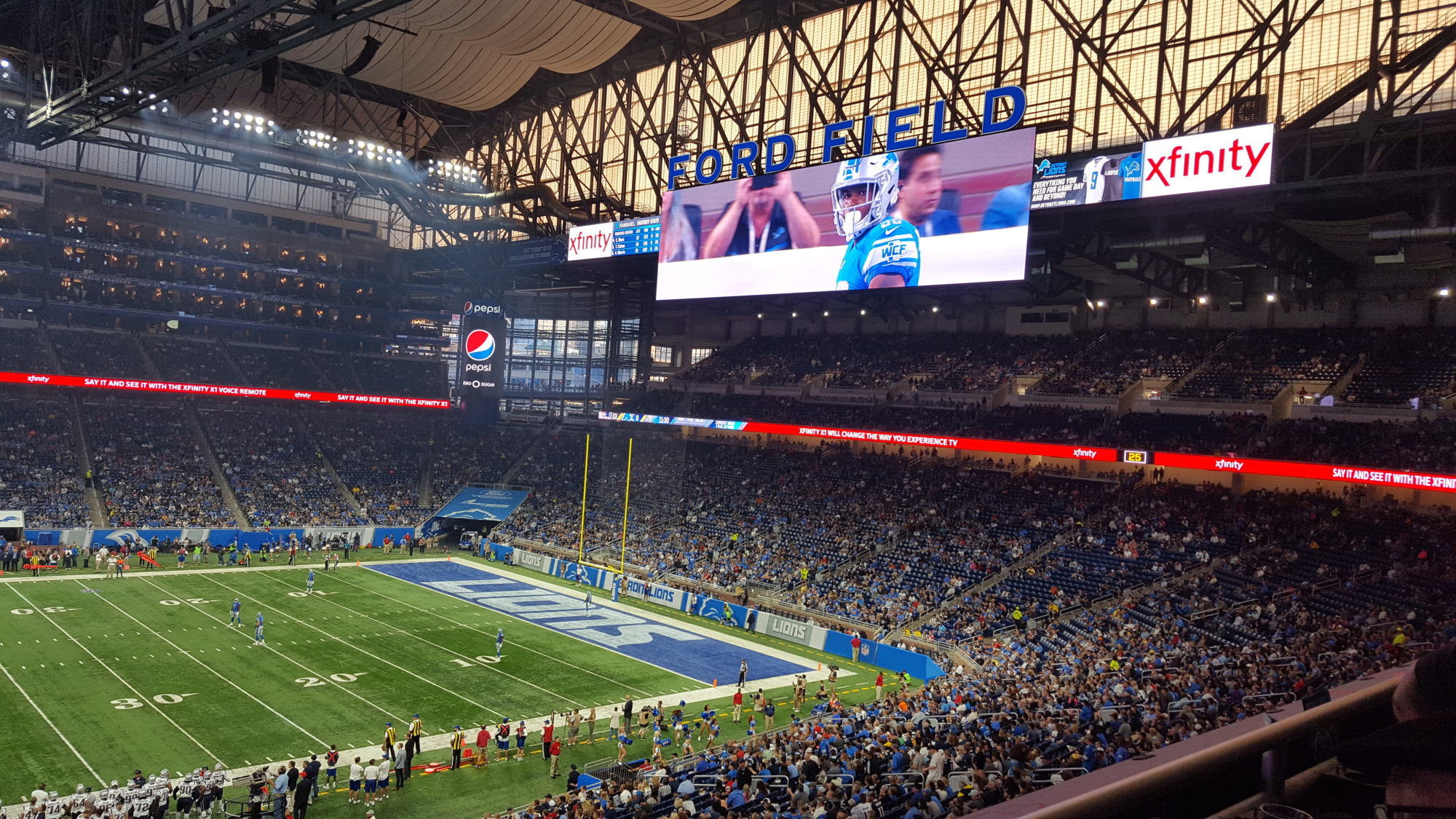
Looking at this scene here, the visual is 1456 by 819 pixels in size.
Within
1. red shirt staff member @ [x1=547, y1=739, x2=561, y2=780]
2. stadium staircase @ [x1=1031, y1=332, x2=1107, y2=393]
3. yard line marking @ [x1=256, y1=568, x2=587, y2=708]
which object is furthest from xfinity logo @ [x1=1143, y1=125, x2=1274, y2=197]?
red shirt staff member @ [x1=547, y1=739, x2=561, y2=780]

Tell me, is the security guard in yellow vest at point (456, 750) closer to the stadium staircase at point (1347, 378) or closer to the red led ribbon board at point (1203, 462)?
the red led ribbon board at point (1203, 462)

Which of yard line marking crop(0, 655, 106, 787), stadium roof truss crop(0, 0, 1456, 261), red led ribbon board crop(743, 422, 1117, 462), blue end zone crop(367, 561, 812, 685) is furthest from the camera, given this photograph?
red led ribbon board crop(743, 422, 1117, 462)

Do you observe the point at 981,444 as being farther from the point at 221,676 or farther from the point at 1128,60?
the point at 221,676

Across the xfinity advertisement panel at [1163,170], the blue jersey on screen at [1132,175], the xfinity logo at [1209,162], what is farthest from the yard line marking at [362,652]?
the xfinity logo at [1209,162]

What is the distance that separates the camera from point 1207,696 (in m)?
18.6

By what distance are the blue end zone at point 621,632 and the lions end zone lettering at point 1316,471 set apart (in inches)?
608

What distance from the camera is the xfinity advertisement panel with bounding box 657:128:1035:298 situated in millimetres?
37656

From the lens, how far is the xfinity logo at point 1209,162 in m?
31.2

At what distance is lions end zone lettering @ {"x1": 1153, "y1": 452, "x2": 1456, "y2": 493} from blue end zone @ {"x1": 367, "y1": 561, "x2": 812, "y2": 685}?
50.7ft

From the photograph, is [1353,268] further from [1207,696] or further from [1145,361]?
[1207,696]

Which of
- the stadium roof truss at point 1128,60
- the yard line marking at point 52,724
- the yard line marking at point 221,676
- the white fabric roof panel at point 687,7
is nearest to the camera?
the yard line marking at point 52,724

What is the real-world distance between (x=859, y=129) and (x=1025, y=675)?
30.6m

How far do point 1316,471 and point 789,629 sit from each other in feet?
63.1

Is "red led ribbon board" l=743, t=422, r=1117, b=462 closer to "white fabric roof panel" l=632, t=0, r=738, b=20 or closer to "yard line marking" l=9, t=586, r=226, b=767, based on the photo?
"white fabric roof panel" l=632, t=0, r=738, b=20
